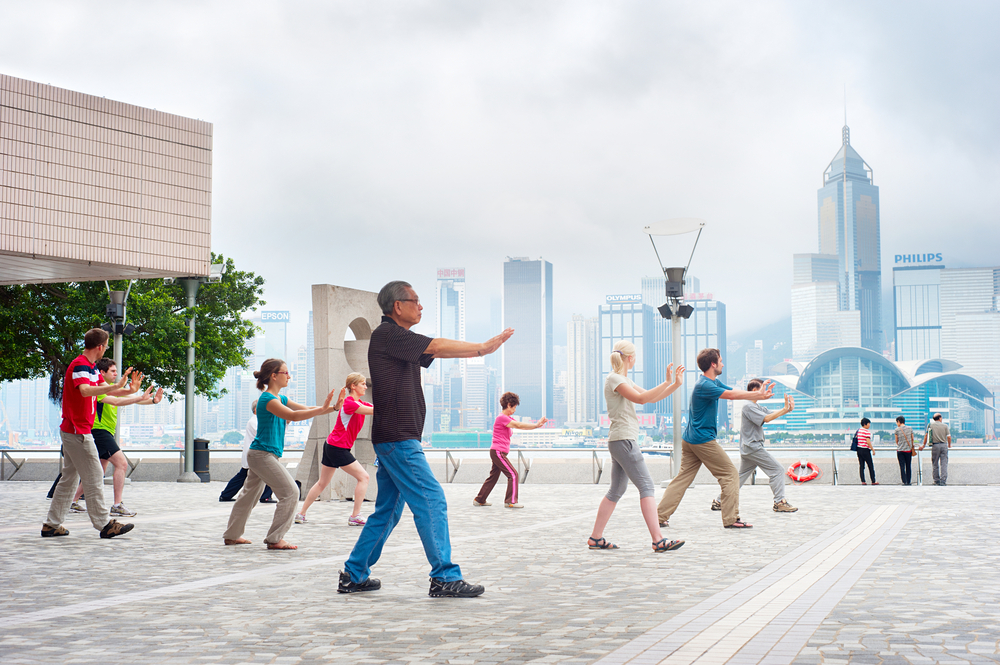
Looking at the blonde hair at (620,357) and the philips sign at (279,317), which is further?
the philips sign at (279,317)

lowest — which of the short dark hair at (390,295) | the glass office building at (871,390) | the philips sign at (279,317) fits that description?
the glass office building at (871,390)

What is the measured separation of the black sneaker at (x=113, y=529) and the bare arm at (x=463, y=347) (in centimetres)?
A: 476

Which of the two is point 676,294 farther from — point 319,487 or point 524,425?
point 319,487

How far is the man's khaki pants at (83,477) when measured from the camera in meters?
8.60

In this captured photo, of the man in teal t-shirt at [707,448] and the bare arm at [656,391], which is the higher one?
the bare arm at [656,391]

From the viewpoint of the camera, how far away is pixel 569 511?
12633 mm

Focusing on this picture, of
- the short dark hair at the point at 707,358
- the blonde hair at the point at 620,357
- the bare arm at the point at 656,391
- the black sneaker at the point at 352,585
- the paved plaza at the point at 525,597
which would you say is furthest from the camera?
the short dark hair at the point at 707,358

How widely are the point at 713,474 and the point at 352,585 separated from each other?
5032mm

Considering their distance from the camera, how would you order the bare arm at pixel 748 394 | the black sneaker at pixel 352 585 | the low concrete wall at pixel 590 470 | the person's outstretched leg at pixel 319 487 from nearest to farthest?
1. the black sneaker at pixel 352 585
2. the bare arm at pixel 748 394
3. the person's outstretched leg at pixel 319 487
4. the low concrete wall at pixel 590 470

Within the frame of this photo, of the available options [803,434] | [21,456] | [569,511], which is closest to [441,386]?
[803,434]

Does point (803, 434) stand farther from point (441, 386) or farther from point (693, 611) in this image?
point (693, 611)

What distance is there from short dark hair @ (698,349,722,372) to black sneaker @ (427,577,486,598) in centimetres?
492

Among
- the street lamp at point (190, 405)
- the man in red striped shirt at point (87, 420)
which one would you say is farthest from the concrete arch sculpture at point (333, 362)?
the street lamp at point (190, 405)

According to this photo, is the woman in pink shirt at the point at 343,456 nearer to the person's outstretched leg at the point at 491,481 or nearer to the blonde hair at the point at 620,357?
the person's outstretched leg at the point at 491,481
